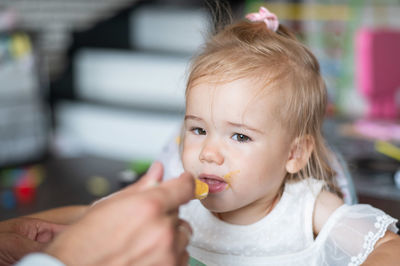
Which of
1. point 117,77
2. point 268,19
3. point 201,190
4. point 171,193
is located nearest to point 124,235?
point 171,193

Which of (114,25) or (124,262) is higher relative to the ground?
(124,262)

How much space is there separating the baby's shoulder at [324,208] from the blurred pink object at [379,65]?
3.22ft

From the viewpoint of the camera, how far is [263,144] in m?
0.98

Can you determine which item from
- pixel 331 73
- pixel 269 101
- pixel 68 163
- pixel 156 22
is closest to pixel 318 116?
pixel 269 101

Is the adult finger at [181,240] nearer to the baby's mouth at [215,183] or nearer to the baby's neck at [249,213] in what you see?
the baby's mouth at [215,183]

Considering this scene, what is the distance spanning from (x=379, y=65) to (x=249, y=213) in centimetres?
110

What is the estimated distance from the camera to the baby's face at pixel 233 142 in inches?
37.7

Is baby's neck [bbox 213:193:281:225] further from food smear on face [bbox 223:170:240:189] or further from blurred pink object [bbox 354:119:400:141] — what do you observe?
blurred pink object [bbox 354:119:400:141]

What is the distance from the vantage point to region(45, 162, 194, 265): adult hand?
2.00ft

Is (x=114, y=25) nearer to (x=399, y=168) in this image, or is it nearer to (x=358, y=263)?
(x=399, y=168)

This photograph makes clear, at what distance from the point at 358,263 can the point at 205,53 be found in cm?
49

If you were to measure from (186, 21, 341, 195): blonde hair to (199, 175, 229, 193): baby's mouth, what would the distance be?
A: 6.4 inches

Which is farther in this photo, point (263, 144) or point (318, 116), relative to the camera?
point (318, 116)

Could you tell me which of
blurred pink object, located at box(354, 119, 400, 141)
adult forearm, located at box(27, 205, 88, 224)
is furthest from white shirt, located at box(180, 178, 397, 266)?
blurred pink object, located at box(354, 119, 400, 141)
